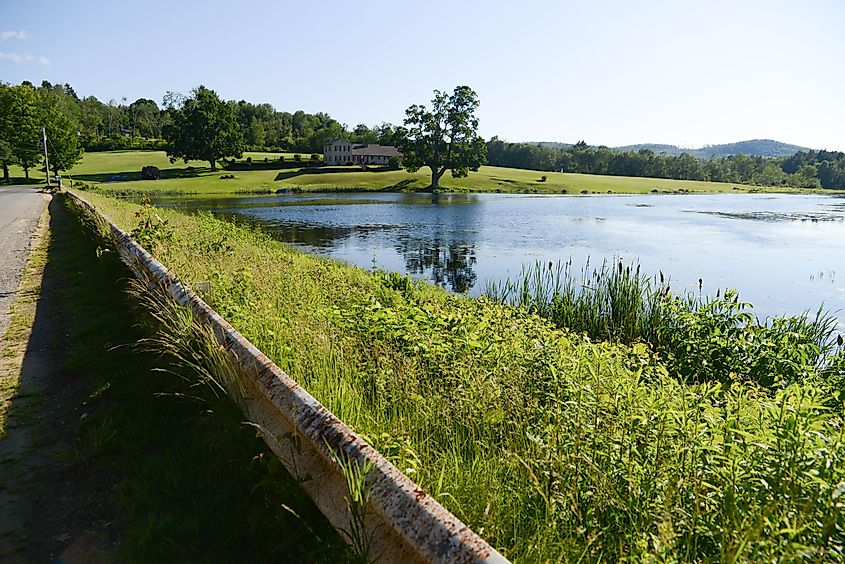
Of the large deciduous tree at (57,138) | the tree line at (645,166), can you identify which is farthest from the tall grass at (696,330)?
the tree line at (645,166)

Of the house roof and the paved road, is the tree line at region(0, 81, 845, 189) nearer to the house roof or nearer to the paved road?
the house roof

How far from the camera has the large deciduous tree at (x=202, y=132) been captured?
3578 inches

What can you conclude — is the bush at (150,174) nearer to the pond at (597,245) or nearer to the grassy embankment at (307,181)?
the grassy embankment at (307,181)

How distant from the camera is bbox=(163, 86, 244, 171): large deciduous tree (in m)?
90.9

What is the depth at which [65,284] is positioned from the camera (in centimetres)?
942

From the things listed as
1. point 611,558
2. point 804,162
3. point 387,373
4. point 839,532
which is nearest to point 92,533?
point 387,373

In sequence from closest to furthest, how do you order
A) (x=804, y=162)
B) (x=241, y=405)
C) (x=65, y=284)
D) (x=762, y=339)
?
(x=241, y=405), (x=762, y=339), (x=65, y=284), (x=804, y=162)

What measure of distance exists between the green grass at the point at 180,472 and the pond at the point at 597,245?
10243 millimetres

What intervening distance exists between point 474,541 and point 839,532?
204 cm

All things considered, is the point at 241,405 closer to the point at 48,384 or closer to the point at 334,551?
the point at 334,551

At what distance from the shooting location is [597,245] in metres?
25.8

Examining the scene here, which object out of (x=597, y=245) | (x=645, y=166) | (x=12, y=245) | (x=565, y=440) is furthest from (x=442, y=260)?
(x=645, y=166)

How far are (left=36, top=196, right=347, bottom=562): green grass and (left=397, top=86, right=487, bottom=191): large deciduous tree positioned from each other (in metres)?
76.9

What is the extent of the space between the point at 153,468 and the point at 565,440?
9.45ft
